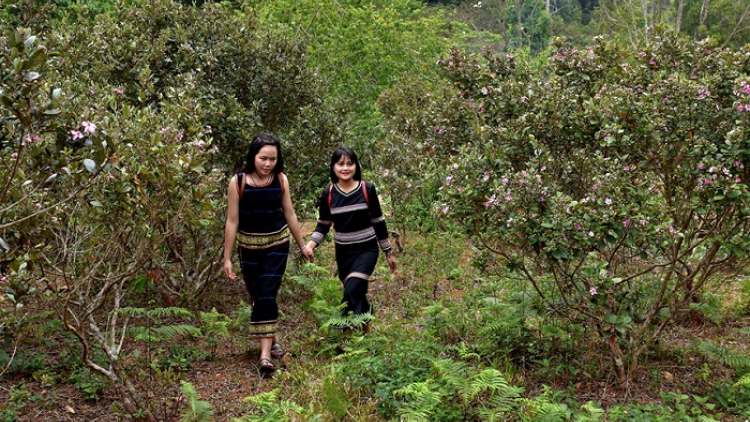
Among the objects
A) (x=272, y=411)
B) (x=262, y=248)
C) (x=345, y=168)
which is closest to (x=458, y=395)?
(x=272, y=411)

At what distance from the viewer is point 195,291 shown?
715 centimetres

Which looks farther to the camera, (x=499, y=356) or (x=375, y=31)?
(x=375, y=31)

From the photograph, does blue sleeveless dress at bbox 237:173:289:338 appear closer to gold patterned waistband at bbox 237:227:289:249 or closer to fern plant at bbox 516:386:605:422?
gold patterned waistband at bbox 237:227:289:249

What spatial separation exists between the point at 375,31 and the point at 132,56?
29.1 feet

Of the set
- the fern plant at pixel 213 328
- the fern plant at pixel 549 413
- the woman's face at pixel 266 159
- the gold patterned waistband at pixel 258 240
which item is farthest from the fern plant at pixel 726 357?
the fern plant at pixel 213 328

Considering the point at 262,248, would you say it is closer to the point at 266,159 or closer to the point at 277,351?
the point at 266,159

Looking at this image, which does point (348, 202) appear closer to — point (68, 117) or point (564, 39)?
point (564, 39)

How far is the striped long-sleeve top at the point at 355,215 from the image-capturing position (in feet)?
19.2

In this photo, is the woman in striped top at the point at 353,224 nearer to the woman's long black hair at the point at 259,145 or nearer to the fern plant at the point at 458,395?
the woman's long black hair at the point at 259,145

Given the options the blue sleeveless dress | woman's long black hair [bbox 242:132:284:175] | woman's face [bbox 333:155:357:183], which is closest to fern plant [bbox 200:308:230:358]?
the blue sleeveless dress

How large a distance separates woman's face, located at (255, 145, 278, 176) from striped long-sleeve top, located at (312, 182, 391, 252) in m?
0.72

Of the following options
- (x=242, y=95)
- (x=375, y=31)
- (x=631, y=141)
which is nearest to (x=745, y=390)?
(x=631, y=141)

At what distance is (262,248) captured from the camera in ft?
18.3

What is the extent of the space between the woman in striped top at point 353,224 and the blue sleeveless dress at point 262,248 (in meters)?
0.39
